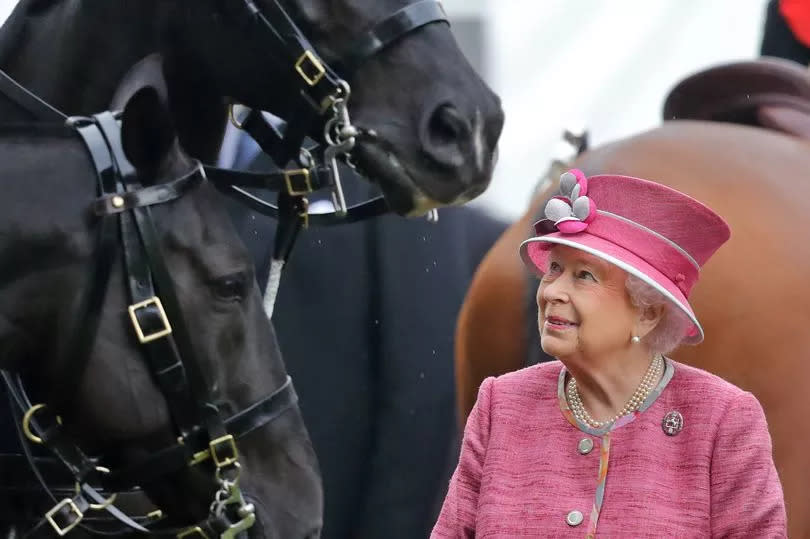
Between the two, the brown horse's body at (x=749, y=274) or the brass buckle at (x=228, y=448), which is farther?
the brown horse's body at (x=749, y=274)

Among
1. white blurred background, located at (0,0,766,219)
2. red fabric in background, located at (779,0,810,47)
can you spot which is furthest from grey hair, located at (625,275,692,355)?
white blurred background, located at (0,0,766,219)

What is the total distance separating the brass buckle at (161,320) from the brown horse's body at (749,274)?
90 centimetres

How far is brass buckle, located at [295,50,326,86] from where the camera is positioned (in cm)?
217

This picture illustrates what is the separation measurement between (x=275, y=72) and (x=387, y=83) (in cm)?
19

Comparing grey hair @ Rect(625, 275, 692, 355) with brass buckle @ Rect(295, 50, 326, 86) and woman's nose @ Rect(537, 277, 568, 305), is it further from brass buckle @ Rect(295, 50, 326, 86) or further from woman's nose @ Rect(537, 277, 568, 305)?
brass buckle @ Rect(295, 50, 326, 86)

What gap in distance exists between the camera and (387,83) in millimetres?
2145

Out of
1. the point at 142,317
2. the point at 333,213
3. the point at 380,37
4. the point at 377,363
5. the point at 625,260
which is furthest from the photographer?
the point at 377,363

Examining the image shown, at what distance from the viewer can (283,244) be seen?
2.36 meters

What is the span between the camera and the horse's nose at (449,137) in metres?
2.06

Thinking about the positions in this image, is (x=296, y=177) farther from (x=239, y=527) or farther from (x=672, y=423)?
(x=672, y=423)

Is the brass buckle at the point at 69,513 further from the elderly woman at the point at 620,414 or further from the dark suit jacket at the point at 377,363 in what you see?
the dark suit jacket at the point at 377,363

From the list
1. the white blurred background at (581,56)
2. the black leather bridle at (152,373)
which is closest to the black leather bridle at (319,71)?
the black leather bridle at (152,373)

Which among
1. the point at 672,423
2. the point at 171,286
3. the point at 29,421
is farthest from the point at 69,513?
the point at 672,423

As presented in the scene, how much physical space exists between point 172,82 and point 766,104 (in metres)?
1.21
